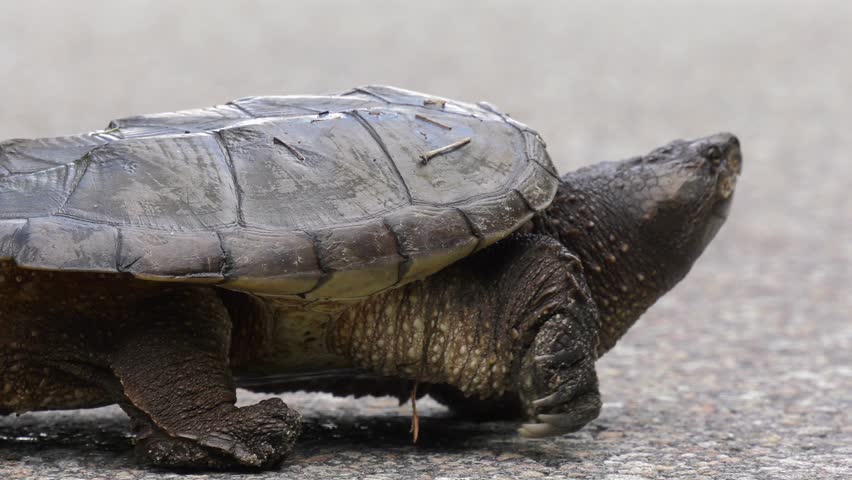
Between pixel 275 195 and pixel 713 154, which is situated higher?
pixel 713 154

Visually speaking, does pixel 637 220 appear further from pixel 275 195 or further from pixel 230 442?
pixel 230 442

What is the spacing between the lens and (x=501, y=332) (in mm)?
3178

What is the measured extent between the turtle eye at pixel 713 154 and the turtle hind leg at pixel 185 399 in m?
1.69

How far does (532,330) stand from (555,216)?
0.58m

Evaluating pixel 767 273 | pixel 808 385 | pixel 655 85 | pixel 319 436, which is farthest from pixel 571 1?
pixel 319 436

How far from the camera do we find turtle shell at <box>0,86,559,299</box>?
2.70m

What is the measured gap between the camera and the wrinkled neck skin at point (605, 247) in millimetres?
3570

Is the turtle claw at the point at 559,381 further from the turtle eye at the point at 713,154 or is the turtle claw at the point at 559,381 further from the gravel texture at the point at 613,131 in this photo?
the turtle eye at the point at 713,154

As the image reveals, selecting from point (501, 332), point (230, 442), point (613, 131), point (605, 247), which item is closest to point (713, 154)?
point (605, 247)

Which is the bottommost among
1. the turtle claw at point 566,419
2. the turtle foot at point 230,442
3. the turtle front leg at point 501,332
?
the turtle foot at point 230,442

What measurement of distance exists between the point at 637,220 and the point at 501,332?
72 cm

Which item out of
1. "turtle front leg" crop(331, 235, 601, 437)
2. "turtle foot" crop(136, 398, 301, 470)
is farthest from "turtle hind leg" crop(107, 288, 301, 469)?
"turtle front leg" crop(331, 235, 601, 437)

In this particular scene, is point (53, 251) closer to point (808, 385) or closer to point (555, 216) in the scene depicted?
point (555, 216)

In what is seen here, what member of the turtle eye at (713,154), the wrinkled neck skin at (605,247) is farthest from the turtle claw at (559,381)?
the turtle eye at (713,154)
